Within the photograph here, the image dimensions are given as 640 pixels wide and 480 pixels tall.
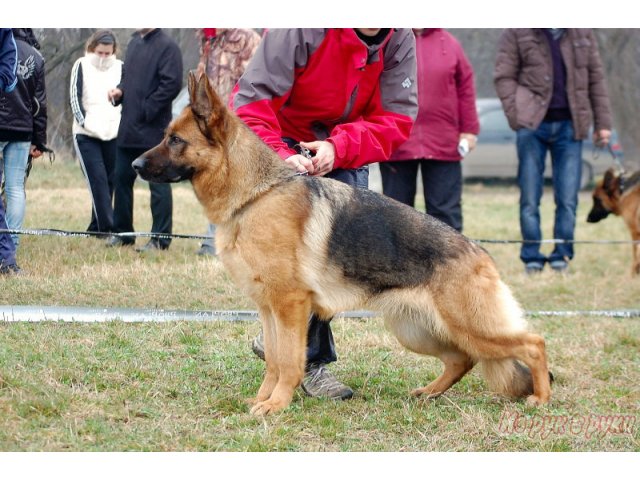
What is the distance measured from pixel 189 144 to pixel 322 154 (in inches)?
30.8

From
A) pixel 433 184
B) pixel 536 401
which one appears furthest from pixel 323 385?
pixel 433 184

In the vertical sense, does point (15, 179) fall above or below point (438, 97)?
below

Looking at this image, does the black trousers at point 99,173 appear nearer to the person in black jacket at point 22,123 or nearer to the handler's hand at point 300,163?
the person in black jacket at point 22,123

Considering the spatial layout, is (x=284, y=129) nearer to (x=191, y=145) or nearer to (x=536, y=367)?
(x=191, y=145)

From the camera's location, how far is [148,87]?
724cm

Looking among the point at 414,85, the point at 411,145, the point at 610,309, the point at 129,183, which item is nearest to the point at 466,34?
the point at 411,145

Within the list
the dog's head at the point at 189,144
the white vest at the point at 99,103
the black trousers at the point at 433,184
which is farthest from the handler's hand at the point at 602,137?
the dog's head at the point at 189,144

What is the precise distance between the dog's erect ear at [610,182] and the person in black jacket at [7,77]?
7.29 metres

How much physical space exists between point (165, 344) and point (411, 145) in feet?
11.5

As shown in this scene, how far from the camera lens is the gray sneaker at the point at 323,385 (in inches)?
185

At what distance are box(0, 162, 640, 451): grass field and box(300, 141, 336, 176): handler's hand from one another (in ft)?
4.18

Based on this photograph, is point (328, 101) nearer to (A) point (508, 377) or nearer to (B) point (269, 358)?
(B) point (269, 358)

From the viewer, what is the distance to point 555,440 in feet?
13.5

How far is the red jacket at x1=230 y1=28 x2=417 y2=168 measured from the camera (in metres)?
4.64
